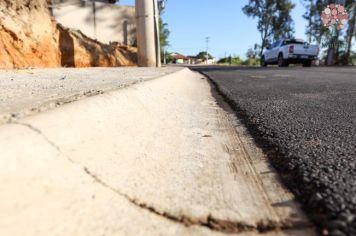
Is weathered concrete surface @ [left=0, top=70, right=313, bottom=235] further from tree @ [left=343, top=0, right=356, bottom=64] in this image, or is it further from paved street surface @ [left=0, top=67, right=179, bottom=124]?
tree @ [left=343, top=0, right=356, bottom=64]

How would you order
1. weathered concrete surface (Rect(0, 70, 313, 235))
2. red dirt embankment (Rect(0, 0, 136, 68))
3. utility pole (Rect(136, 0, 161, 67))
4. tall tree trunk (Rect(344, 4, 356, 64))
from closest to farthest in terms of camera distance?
1. weathered concrete surface (Rect(0, 70, 313, 235))
2. red dirt embankment (Rect(0, 0, 136, 68))
3. utility pole (Rect(136, 0, 161, 67))
4. tall tree trunk (Rect(344, 4, 356, 64))

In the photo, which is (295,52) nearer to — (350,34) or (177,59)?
(350,34)

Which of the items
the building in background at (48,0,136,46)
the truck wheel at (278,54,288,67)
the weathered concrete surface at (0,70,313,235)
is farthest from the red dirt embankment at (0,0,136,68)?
the truck wheel at (278,54,288,67)

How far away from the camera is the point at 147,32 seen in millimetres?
13406

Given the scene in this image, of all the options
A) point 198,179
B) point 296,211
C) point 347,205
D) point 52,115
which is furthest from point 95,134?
point 347,205

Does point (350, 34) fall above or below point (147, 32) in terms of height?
below

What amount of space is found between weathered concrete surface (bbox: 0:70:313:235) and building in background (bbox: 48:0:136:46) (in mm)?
14925

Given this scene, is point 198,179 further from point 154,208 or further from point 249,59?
point 249,59

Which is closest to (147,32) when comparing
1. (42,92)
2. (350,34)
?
(42,92)

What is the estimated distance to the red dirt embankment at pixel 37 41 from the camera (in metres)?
8.96

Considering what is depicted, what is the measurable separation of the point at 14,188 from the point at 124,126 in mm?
770

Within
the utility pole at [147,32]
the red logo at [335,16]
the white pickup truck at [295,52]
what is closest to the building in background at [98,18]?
the utility pole at [147,32]

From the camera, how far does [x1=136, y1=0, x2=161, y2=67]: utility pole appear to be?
13.2 metres

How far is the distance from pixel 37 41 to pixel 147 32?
174 inches
